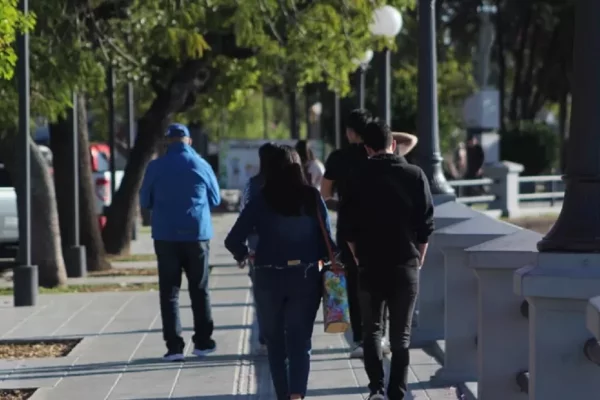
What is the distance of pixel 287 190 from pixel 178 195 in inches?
101

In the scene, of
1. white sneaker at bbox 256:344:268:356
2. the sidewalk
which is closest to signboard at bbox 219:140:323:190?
the sidewalk

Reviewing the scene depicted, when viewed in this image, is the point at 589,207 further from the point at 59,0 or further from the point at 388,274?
the point at 59,0

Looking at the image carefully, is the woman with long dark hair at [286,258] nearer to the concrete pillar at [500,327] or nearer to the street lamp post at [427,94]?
the concrete pillar at [500,327]

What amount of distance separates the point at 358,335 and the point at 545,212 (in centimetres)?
2548

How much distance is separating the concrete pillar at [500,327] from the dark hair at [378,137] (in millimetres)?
855

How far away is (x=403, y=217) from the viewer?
8242mm

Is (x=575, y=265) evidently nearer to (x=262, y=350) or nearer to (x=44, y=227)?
(x=262, y=350)

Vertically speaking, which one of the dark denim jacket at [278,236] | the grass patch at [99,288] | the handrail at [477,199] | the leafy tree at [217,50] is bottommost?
the grass patch at [99,288]

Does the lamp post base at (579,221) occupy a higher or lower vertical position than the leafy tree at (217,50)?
lower

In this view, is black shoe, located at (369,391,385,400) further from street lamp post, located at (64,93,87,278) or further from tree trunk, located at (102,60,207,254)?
tree trunk, located at (102,60,207,254)

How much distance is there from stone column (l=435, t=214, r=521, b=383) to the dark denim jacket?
1851mm

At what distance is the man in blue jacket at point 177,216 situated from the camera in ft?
34.8

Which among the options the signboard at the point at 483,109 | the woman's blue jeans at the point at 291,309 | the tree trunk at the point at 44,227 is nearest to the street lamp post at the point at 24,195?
the tree trunk at the point at 44,227

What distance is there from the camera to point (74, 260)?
1894 cm
